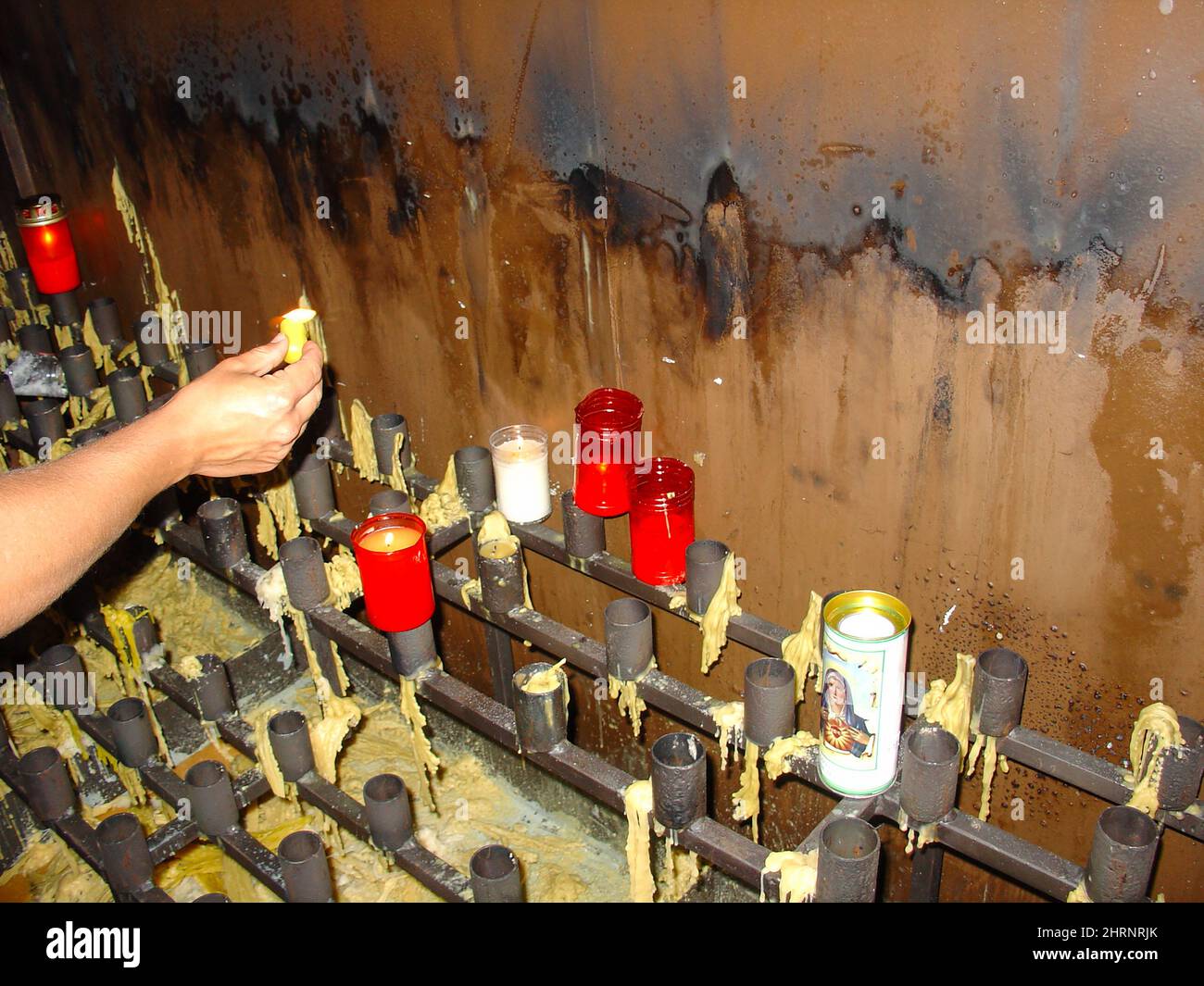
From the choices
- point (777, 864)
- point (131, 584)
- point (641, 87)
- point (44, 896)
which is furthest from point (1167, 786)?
point (131, 584)

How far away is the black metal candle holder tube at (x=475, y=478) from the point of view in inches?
115

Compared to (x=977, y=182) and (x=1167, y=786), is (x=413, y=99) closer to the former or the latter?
(x=977, y=182)

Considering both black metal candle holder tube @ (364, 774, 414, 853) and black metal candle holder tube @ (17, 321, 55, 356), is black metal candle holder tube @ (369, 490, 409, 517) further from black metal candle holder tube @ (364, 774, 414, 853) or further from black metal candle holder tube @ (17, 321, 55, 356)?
black metal candle holder tube @ (17, 321, 55, 356)

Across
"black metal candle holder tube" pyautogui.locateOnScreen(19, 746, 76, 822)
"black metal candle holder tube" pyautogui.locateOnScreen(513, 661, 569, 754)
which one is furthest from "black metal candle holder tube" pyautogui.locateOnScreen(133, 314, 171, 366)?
"black metal candle holder tube" pyautogui.locateOnScreen(513, 661, 569, 754)

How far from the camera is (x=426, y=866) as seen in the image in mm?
2367

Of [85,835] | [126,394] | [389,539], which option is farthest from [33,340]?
[389,539]

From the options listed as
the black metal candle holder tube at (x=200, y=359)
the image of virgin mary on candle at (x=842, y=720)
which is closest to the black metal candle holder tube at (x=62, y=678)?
the black metal candle holder tube at (x=200, y=359)

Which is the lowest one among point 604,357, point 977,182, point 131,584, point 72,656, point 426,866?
point 131,584

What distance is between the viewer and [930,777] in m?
2.01

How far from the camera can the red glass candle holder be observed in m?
4.26

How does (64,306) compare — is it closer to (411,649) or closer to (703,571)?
(411,649)

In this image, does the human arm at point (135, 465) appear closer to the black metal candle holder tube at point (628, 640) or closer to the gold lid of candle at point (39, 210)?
the black metal candle holder tube at point (628, 640)
